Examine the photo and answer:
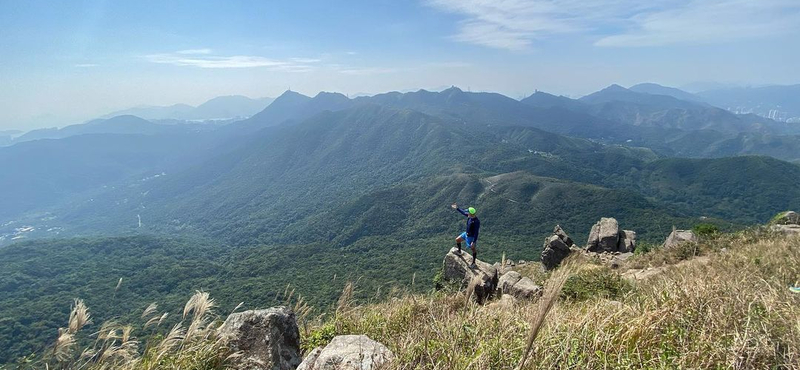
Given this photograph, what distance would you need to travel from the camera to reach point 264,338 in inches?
163

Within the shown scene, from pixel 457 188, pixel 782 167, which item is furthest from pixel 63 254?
pixel 782 167

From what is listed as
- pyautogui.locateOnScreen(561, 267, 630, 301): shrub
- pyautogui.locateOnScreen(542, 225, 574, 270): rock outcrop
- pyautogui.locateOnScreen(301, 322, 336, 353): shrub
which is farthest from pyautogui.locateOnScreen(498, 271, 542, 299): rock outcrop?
pyautogui.locateOnScreen(542, 225, 574, 270): rock outcrop

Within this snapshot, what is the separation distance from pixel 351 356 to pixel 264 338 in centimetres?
134

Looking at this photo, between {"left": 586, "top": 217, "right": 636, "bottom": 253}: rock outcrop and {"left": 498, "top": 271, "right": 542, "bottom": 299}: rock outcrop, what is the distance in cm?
1338

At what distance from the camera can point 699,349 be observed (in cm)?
278

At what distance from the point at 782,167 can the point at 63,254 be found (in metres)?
243

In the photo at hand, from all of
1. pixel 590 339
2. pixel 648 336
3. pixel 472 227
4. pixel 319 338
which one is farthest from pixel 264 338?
pixel 472 227

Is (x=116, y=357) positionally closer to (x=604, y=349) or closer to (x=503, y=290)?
(x=604, y=349)

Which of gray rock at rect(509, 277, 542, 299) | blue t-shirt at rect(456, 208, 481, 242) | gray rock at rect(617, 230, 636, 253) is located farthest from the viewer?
gray rock at rect(617, 230, 636, 253)

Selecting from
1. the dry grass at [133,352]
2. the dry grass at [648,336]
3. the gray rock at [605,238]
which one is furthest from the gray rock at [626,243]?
the dry grass at [133,352]

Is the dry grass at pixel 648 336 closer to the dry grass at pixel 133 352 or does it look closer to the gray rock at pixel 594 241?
the dry grass at pixel 133 352

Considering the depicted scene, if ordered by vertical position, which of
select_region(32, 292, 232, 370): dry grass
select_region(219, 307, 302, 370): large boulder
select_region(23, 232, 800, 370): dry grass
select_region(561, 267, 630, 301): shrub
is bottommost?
select_region(561, 267, 630, 301): shrub

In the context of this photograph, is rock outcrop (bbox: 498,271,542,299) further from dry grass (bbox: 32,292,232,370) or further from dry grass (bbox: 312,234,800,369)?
dry grass (bbox: 32,292,232,370)

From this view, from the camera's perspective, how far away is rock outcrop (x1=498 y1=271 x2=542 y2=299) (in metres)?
8.29
